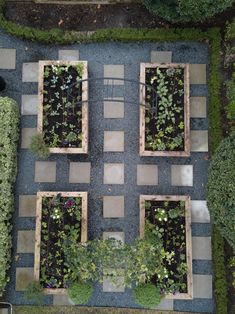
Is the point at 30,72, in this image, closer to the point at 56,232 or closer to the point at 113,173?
the point at 113,173

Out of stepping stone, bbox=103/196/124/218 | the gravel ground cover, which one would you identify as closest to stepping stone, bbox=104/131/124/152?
the gravel ground cover

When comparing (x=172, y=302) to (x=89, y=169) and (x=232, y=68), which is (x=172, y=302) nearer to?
(x=89, y=169)

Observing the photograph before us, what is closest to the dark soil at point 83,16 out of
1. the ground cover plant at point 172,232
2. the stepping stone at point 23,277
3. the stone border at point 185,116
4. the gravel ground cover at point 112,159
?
the gravel ground cover at point 112,159

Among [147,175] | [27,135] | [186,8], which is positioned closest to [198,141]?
[147,175]

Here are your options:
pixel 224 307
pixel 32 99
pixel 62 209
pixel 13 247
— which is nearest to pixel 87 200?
pixel 62 209

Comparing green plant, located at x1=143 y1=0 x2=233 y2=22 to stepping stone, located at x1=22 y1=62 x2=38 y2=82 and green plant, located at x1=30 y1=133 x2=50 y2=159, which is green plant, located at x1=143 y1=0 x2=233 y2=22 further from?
green plant, located at x1=30 y1=133 x2=50 y2=159
